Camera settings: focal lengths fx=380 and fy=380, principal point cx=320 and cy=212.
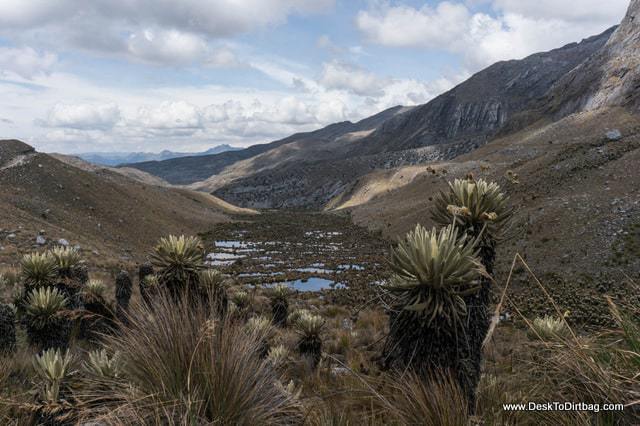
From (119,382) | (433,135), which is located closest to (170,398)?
(119,382)

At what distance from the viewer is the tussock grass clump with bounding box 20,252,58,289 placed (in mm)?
7117

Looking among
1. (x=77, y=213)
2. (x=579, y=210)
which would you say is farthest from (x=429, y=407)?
(x=77, y=213)

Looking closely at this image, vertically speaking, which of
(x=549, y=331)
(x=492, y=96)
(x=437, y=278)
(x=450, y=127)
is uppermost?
(x=492, y=96)

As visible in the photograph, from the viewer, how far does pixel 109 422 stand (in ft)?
8.57

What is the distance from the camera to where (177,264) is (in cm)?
630

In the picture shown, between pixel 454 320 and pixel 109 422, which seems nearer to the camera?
pixel 109 422

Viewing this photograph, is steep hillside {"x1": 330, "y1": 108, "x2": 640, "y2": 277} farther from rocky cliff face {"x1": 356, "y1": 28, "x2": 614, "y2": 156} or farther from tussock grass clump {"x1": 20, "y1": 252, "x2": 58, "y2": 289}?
rocky cliff face {"x1": 356, "y1": 28, "x2": 614, "y2": 156}

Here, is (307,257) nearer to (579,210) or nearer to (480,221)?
(579,210)

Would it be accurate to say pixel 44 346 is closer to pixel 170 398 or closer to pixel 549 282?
pixel 170 398

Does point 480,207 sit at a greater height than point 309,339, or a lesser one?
greater

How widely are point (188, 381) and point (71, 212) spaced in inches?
1397

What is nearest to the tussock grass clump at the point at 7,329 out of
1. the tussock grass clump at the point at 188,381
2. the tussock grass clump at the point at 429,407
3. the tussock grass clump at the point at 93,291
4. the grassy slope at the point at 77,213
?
the tussock grass clump at the point at 93,291

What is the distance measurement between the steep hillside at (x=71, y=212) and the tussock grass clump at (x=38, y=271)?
38.2 ft

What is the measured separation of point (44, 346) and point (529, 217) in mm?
22999
